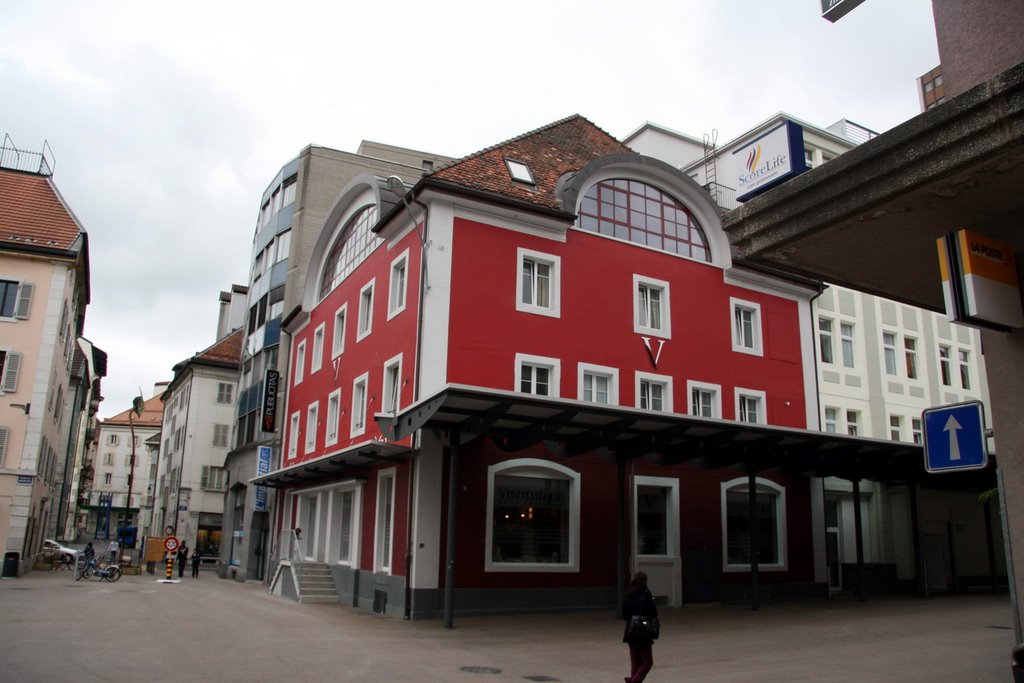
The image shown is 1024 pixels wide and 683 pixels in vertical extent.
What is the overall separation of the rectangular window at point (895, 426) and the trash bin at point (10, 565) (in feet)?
101

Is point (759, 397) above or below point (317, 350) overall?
below

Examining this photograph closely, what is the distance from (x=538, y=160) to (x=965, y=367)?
20.4 meters

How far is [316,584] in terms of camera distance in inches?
955

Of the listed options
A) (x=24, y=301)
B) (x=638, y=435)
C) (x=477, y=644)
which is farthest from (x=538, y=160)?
(x=24, y=301)

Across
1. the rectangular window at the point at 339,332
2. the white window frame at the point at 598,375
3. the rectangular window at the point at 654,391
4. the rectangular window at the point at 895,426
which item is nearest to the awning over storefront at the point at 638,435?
the white window frame at the point at 598,375

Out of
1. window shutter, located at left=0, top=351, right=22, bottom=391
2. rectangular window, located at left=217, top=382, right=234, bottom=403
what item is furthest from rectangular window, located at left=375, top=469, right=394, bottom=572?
rectangular window, located at left=217, top=382, right=234, bottom=403

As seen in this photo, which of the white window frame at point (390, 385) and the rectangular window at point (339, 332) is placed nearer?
the white window frame at point (390, 385)

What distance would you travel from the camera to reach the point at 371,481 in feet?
75.2

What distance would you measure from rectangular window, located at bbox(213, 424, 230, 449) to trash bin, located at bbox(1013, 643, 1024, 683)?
50868mm

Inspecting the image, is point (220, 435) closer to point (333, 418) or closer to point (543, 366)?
point (333, 418)

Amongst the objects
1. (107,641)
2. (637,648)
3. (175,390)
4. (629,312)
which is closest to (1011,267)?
(637,648)

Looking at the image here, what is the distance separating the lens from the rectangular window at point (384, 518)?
2108 centimetres

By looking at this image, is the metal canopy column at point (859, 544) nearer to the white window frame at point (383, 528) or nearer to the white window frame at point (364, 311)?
the white window frame at point (383, 528)

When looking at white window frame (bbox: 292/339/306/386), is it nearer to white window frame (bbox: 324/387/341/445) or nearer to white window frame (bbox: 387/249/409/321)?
white window frame (bbox: 324/387/341/445)
